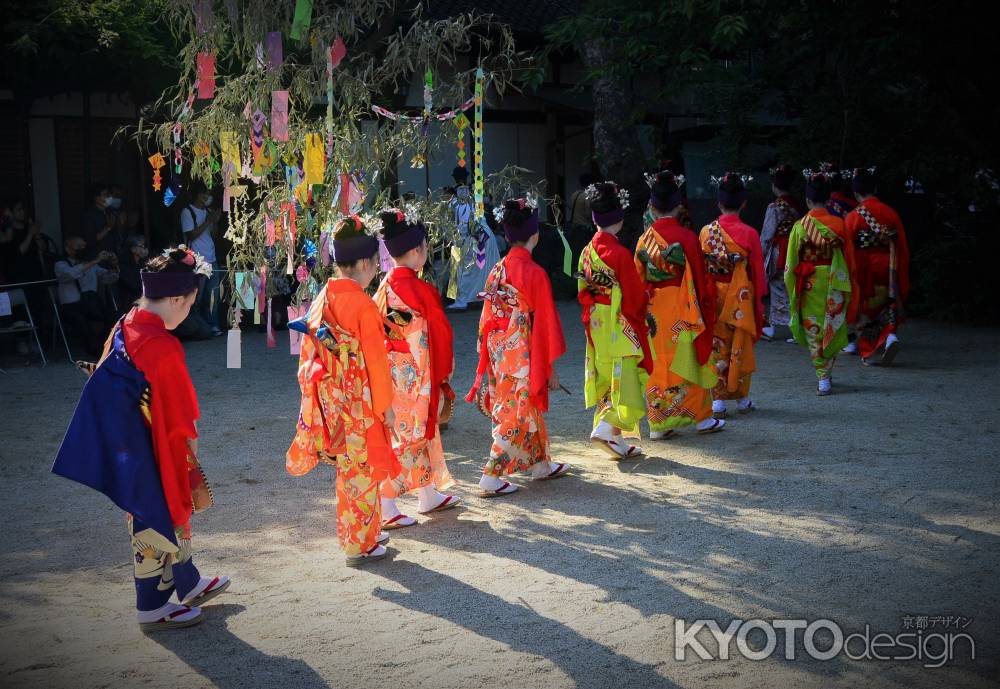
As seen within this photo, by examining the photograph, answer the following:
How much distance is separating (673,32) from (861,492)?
5.88 m

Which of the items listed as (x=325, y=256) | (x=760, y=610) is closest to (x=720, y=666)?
(x=760, y=610)

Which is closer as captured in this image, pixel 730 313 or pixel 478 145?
pixel 478 145

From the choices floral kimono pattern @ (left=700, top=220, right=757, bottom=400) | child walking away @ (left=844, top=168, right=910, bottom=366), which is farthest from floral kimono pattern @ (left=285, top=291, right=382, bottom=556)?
child walking away @ (left=844, top=168, right=910, bottom=366)

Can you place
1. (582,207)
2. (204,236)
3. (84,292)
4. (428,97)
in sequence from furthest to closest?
(582,207) → (204,236) → (84,292) → (428,97)

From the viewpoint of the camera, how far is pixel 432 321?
203 inches

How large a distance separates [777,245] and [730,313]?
3.61m

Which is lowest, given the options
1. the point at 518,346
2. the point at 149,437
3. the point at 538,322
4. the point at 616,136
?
the point at 149,437

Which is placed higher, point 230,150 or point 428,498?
point 230,150

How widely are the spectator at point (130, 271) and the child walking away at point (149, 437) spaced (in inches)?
296

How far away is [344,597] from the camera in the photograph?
4.14 meters

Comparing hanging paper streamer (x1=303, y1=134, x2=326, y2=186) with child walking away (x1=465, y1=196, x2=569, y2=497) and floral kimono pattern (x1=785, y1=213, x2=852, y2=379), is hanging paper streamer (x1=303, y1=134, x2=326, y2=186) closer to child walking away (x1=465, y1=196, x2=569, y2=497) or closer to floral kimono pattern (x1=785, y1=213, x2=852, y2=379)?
child walking away (x1=465, y1=196, x2=569, y2=497)

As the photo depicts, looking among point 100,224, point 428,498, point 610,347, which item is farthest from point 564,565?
point 100,224

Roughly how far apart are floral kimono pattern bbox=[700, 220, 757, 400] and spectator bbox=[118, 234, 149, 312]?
22.0ft

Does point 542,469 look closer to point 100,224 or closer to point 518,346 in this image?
point 518,346
